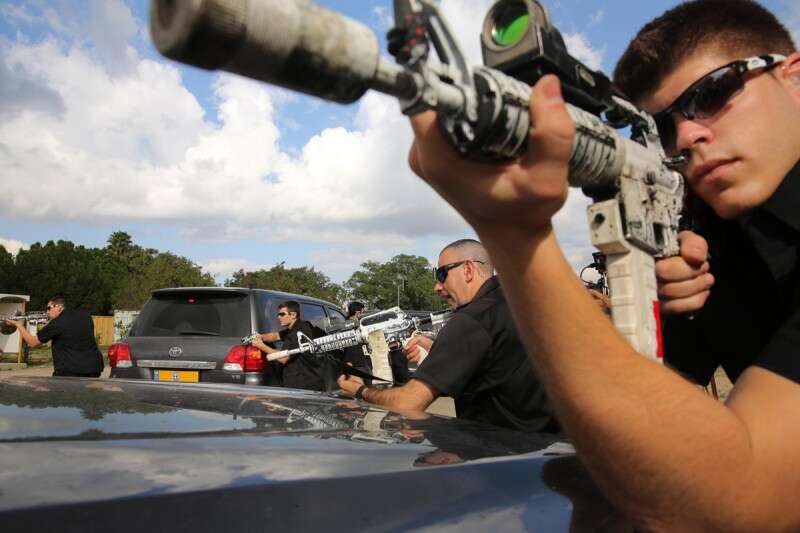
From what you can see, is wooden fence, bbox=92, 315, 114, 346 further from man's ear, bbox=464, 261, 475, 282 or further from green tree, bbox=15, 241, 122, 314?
man's ear, bbox=464, 261, 475, 282

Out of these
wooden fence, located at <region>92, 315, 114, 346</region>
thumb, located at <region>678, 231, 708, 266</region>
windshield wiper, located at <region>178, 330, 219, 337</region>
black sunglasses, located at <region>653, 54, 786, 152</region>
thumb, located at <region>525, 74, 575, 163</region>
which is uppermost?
wooden fence, located at <region>92, 315, 114, 346</region>

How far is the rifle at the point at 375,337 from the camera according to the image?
22.3 ft

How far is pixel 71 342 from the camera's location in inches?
326

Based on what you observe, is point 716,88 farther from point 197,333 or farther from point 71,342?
point 71,342

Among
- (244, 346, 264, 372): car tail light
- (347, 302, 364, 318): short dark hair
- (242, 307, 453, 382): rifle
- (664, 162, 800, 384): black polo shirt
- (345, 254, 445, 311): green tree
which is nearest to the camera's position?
(664, 162, 800, 384): black polo shirt

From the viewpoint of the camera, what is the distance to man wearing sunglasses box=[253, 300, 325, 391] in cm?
682

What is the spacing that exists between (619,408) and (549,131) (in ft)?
1.74

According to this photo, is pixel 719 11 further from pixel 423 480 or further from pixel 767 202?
pixel 423 480

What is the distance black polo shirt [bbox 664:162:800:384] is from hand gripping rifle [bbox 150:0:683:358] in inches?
9.3

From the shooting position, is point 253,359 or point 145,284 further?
point 145,284

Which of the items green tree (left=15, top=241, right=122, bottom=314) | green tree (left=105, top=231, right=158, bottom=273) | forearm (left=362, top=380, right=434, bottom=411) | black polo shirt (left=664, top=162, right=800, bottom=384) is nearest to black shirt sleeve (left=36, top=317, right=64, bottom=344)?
forearm (left=362, top=380, right=434, bottom=411)

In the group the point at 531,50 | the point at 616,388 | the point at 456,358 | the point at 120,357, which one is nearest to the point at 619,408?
the point at 616,388

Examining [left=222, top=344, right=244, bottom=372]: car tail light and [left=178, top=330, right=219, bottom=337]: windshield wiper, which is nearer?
[left=222, top=344, right=244, bottom=372]: car tail light

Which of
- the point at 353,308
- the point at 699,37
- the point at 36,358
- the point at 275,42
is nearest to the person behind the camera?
the point at 275,42
